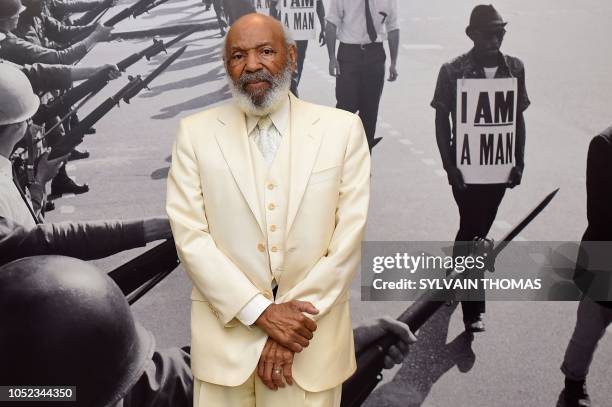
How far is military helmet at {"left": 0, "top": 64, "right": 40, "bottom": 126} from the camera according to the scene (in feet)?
9.43

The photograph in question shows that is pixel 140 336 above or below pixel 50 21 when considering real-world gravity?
below

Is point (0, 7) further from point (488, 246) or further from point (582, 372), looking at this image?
point (582, 372)

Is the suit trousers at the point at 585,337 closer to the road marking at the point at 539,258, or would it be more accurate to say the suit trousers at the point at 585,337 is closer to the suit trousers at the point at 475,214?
the road marking at the point at 539,258

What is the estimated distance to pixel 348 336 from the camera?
2301 millimetres

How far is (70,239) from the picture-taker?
10.0 ft

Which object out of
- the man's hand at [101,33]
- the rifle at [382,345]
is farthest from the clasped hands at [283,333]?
the man's hand at [101,33]

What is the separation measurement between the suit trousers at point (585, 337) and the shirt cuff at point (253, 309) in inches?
70.8

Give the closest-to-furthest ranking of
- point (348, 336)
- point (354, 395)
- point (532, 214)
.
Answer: point (348, 336) < point (354, 395) < point (532, 214)

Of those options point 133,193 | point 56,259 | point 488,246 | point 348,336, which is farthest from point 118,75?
point 488,246

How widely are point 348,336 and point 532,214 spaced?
1422mm

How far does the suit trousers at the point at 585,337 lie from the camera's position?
3.14 m

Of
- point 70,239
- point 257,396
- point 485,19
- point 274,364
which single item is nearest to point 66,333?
point 70,239

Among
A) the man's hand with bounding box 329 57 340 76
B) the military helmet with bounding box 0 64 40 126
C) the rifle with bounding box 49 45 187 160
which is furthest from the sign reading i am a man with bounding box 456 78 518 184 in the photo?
the military helmet with bounding box 0 64 40 126

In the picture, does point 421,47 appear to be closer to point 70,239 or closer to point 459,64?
point 459,64
